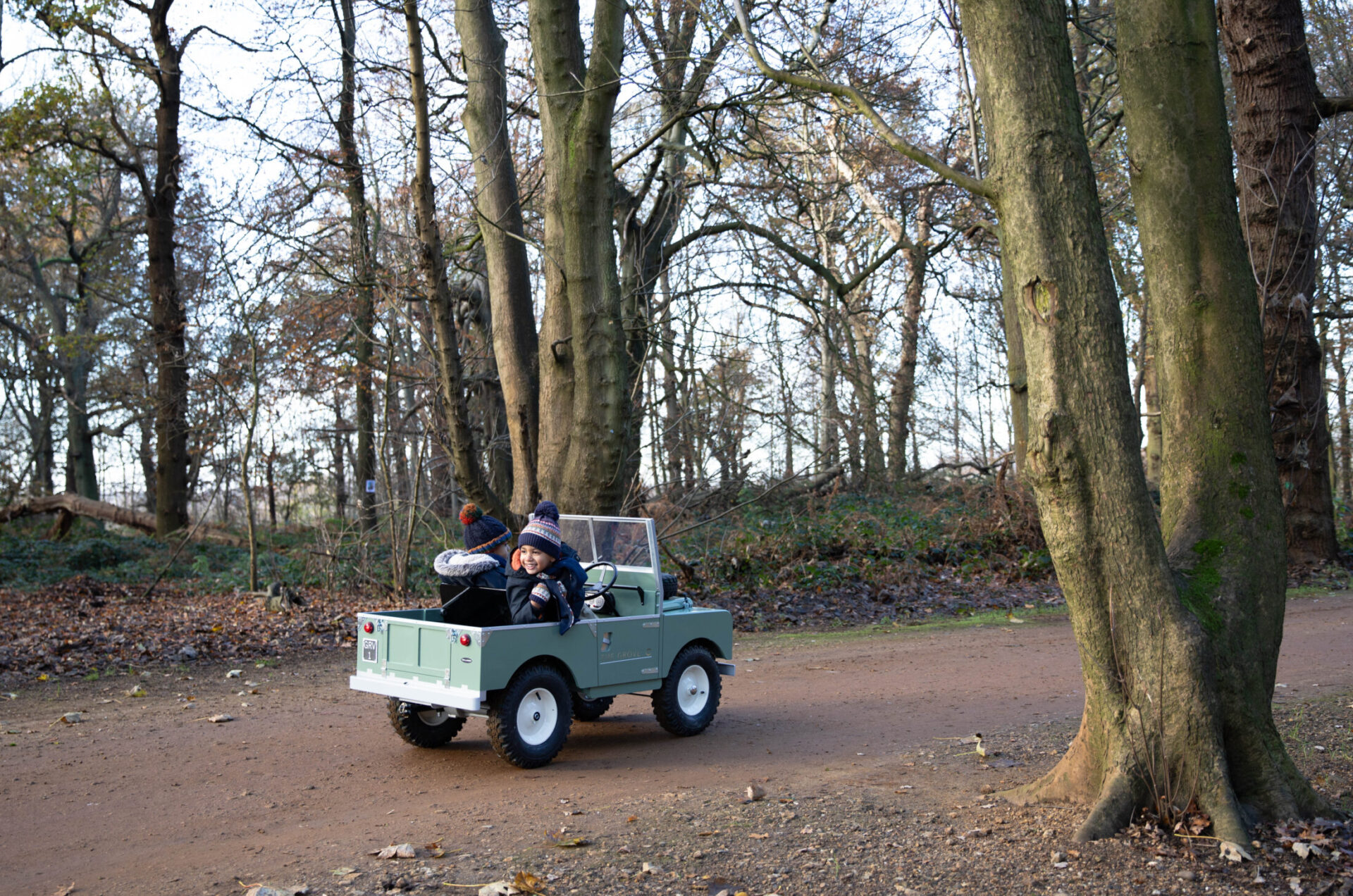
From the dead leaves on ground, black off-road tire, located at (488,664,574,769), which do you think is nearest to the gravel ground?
black off-road tire, located at (488,664,574,769)

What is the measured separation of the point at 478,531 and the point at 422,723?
8.05 feet

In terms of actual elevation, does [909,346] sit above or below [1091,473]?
above

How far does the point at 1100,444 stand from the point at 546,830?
338 cm

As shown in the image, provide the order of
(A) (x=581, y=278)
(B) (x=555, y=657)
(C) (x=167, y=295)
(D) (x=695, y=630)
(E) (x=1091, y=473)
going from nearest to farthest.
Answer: (E) (x=1091, y=473) → (B) (x=555, y=657) → (D) (x=695, y=630) → (A) (x=581, y=278) → (C) (x=167, y=295)

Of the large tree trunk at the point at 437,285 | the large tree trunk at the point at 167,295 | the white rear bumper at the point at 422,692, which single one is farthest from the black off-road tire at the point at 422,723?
the large tree trunk at the point at 167,295

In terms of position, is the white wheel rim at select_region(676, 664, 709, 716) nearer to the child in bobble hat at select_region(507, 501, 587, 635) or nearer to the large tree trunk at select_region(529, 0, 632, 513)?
the child in bobble hat at select_region(507, 501, 587, 635)

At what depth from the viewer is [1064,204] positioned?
4957mm

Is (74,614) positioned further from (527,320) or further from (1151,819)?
(1151,819)

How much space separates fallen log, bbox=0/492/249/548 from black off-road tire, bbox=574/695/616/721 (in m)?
16.8

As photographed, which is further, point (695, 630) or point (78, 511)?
point (78, 511)

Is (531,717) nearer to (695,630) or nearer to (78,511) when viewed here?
(695,630)

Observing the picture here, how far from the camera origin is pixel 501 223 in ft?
45.6

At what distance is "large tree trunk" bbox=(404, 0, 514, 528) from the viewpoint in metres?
11.7

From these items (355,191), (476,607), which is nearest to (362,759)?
(476,607)
